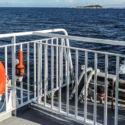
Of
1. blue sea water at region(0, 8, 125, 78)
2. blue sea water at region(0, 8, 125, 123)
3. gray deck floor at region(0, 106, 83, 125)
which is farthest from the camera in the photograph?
blue sea water at region(0, 8, 125, 78)

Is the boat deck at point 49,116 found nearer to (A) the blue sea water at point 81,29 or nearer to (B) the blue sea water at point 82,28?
(A) the blue sea water at point 81,29

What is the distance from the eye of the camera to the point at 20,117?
292 centimetres

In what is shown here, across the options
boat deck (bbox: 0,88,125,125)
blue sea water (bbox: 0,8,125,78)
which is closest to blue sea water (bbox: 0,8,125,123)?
→ blue sea water (bbox: 0,8,125,78)

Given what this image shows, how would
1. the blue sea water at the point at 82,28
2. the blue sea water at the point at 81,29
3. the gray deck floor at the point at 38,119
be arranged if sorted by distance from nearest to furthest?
the gray deck floor at the point at 38,119 → the blue sea water at the point at 81,29 → the blue sea water at the point at 82,28

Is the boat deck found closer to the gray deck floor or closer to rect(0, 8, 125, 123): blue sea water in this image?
the gray deck floor

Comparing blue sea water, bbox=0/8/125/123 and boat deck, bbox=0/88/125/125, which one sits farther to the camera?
blue sea water, bbox=0/8/125/123

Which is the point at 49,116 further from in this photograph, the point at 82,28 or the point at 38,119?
the point at 82,28

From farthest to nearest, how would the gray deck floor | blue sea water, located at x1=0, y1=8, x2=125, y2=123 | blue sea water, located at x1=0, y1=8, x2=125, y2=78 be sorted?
1. blue sea water, located at x1=0, y1=8, x2=125, y2=78
2. blue sea water, located at x1=0, y1=8, x2=125, y2=123
3. the gray deck floor

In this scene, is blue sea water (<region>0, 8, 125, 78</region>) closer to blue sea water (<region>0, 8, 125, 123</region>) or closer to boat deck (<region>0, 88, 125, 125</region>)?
blue sea water (<region>0, 8, 125, 123</region>)

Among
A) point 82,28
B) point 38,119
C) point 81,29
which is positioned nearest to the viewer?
point 38,119

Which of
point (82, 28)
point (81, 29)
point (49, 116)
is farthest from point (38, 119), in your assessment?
point (82, 28)

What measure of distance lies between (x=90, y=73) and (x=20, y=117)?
1.23 meters

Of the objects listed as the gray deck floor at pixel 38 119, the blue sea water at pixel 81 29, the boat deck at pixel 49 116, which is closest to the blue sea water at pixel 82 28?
the blue sea water at pixel 81 29

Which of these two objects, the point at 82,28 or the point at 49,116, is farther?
the point at 82,28
